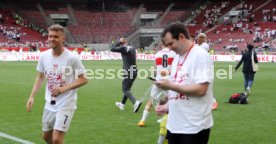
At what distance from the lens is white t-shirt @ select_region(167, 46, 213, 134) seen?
13.0 ft

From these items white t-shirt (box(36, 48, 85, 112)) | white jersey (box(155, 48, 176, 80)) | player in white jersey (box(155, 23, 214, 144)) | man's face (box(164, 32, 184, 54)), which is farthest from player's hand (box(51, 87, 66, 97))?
white jersey (box(155, 48, 176, 80))

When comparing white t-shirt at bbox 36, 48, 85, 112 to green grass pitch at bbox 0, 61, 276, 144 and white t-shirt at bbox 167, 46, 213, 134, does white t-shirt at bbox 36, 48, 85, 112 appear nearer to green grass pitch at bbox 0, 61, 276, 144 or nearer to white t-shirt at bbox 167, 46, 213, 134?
white t-shirt at bbox 167, 46, 213, 134

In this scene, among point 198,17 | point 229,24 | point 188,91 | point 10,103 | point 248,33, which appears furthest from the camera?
point 198,17

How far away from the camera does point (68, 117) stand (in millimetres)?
5680

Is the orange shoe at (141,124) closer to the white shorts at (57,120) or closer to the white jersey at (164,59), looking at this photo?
the white jersey at (164,59)

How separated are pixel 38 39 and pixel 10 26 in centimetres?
446

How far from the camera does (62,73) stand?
5699 mm

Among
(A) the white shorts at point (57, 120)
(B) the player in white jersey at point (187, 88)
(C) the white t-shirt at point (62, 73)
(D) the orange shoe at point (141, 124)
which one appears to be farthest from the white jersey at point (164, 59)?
(B) the player in white jersey at point (187, 88)

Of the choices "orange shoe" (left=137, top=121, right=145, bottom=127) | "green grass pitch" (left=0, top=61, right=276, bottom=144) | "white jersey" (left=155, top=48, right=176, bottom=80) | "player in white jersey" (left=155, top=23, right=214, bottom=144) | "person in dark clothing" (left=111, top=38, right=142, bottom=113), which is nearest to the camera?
"player in white jersey" (left=155, top=23, right=214, bottom=144)

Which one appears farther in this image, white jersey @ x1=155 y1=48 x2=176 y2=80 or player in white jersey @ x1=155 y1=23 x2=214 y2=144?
white jersey @ x1=155 y1=48 x2=176 y2=80

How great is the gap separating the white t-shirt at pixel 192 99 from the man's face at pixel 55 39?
1.98 m

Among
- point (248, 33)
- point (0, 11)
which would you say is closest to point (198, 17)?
point (248, 33)

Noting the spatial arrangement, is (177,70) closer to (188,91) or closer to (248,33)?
(188,91)

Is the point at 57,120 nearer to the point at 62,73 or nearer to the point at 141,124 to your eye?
the point at 62,73
